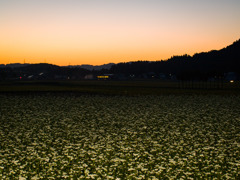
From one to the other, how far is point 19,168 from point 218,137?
12917mm

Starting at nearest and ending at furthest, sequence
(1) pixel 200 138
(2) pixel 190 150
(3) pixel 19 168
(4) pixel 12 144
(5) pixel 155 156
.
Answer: (3) pixel 19 168 → (5) pixel 155 156 → (2) pixel 190 150 → (4) pixel 12 144 → (1) pixel 200 138

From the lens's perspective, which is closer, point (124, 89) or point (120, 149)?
point (120, 149)

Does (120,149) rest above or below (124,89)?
below

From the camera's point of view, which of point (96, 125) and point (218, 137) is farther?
point (96, 125)

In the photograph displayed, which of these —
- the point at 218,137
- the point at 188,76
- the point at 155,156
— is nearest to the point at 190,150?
the point at 155,156

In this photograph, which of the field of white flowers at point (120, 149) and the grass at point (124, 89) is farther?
the grass at point (124, 89)

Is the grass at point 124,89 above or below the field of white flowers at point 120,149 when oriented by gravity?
above

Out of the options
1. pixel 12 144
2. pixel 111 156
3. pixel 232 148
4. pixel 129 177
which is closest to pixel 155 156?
pixel 111 156

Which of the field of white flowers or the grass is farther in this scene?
the grass

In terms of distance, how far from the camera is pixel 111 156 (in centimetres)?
1370

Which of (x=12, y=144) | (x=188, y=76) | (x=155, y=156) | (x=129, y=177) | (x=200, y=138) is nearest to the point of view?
(x=129, y=177)

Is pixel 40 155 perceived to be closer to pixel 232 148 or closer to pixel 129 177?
pixel 129 177

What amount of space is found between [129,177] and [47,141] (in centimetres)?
811

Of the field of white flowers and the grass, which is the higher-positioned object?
the grass
